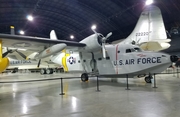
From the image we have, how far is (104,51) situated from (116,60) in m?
1.16

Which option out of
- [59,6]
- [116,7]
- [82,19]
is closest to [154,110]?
[116,7]

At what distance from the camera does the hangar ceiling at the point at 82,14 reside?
865 inches

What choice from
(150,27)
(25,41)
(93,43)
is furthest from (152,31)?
(25,41)

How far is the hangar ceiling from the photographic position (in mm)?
21969

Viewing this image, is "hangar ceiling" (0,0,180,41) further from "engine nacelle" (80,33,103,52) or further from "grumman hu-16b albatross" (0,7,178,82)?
"engine nacelle" (80,33,103,52)

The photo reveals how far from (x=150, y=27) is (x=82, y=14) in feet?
48.1

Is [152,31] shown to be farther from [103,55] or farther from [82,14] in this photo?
[82,14]

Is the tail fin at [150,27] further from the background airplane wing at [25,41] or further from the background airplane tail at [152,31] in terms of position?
the background airplane wing at [25,41]

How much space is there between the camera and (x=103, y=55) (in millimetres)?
9125

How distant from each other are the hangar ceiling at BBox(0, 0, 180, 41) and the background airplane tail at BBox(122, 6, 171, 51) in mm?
5946

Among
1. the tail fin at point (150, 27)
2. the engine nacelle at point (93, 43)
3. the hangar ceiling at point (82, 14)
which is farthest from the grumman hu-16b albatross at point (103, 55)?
the hangar ceiling at point (82, 14)

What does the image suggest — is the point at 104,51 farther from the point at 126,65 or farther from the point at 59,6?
the point at 59,6

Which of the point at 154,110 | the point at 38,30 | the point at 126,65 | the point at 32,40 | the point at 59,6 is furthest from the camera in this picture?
the point at 38,30

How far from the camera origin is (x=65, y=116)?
12.0ft
